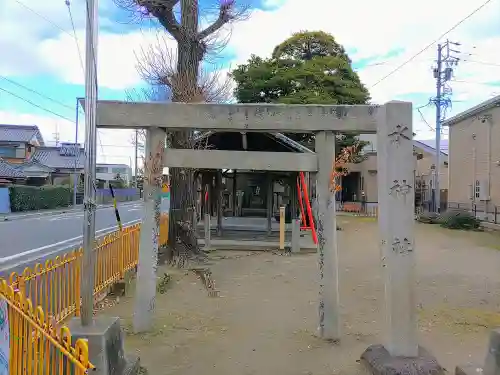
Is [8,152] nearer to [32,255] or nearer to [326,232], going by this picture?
[32,255]

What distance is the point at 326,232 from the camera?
6105 mm

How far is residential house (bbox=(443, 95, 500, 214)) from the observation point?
2211 cm

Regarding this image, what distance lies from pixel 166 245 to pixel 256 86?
15.7m

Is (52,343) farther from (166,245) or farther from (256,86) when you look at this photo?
(256,86)

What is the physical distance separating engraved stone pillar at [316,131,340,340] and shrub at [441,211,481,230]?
1889cm

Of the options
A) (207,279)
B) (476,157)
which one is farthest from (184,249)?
(476,157)

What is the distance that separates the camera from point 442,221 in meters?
24.2

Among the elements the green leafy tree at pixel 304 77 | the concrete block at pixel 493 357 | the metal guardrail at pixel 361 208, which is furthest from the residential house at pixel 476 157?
the concrete block at pixel 493 357

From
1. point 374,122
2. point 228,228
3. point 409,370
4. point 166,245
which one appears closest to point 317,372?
point 409,370

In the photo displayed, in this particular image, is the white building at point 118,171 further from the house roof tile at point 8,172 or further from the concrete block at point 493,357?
the concrete block at point 493,357

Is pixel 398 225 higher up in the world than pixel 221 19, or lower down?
lower down

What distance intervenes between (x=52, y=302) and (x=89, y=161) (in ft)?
8.56

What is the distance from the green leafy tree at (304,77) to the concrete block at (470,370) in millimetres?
18912

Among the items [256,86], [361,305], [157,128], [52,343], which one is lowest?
[361,305]
